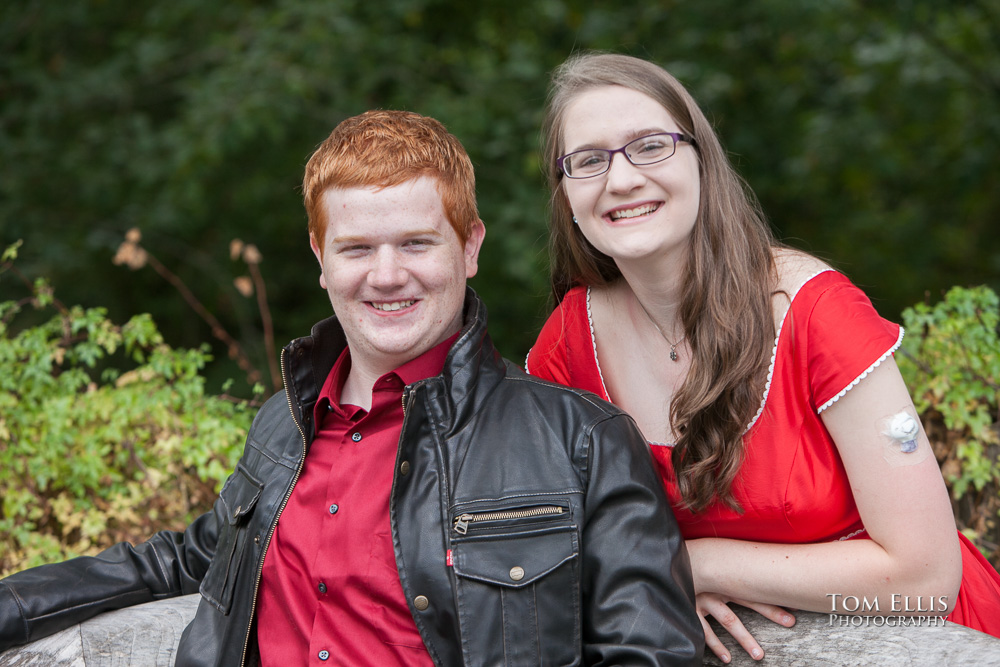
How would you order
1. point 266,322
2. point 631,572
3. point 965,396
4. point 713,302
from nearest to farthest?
point 631,572 → point 713,302 → point 965,396 → point 266,322

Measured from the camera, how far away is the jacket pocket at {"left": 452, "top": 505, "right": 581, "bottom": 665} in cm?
182

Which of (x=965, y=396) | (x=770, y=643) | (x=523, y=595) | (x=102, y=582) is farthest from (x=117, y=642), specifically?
(x=965, y=396)

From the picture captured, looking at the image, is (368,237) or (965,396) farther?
(965,396)

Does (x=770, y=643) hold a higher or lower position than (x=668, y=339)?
lower

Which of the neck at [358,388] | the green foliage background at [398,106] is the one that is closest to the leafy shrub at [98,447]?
the neck at [358,388]

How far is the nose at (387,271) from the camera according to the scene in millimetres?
2033

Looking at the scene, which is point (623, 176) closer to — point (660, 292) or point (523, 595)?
point (660, 292)

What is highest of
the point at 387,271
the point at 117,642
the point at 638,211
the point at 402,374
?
the point at 638,211

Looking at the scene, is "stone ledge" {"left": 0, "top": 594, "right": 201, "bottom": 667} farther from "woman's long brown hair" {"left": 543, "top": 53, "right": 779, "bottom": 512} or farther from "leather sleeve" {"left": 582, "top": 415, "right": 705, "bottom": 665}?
"woman's long brown hair" {"left": 543, "top": 53, "right": 779, "bottom": 512}

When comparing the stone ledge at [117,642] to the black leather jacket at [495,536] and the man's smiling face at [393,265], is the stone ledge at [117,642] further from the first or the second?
the man's smiling face at [393,265]

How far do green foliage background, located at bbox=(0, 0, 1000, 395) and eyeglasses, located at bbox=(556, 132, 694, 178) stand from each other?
108 inches

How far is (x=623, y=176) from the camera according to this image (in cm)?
214

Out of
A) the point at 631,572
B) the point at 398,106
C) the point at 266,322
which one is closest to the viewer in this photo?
the point at 631,572

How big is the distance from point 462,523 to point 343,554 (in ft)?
0.98
